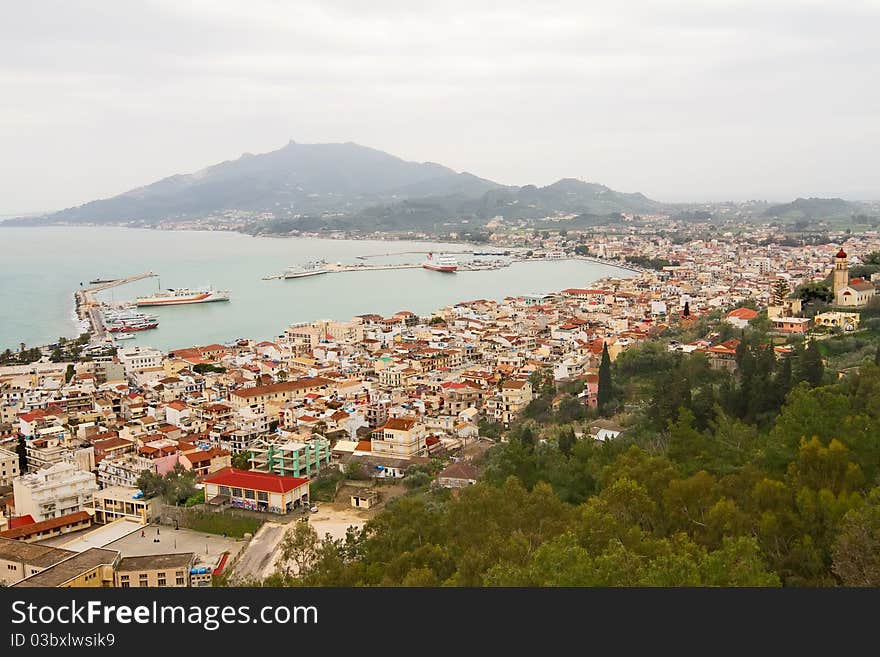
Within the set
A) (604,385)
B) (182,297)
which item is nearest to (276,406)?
(604,385)

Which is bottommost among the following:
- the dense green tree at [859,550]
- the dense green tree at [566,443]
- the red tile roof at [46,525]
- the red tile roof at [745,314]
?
the red tile roof at [46,525]

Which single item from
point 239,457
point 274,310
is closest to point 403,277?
point 274,310

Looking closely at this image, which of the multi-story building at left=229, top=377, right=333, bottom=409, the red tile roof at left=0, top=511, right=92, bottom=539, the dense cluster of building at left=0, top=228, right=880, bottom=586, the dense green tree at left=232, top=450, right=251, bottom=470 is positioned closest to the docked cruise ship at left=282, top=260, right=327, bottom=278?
the dense cluster of building at left=0, top=228, right=880, bottom=586

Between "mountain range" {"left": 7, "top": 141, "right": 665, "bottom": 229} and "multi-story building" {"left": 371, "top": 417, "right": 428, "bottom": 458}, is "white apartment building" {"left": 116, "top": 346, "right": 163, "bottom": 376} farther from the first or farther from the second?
"mountain range" {"left": 7, "top": 141, "right": 665, "bottom": 229}

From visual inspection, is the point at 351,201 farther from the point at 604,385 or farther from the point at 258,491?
the point at 258,491

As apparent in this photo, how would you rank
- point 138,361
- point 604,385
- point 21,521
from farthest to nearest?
point 138,361, point 604,385, point 21,521

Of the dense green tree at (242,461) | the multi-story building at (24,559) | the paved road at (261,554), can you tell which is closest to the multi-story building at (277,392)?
the dense green tree at (242,461)

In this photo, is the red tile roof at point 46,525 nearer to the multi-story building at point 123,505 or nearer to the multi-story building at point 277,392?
the multi-story building at point 123,505
